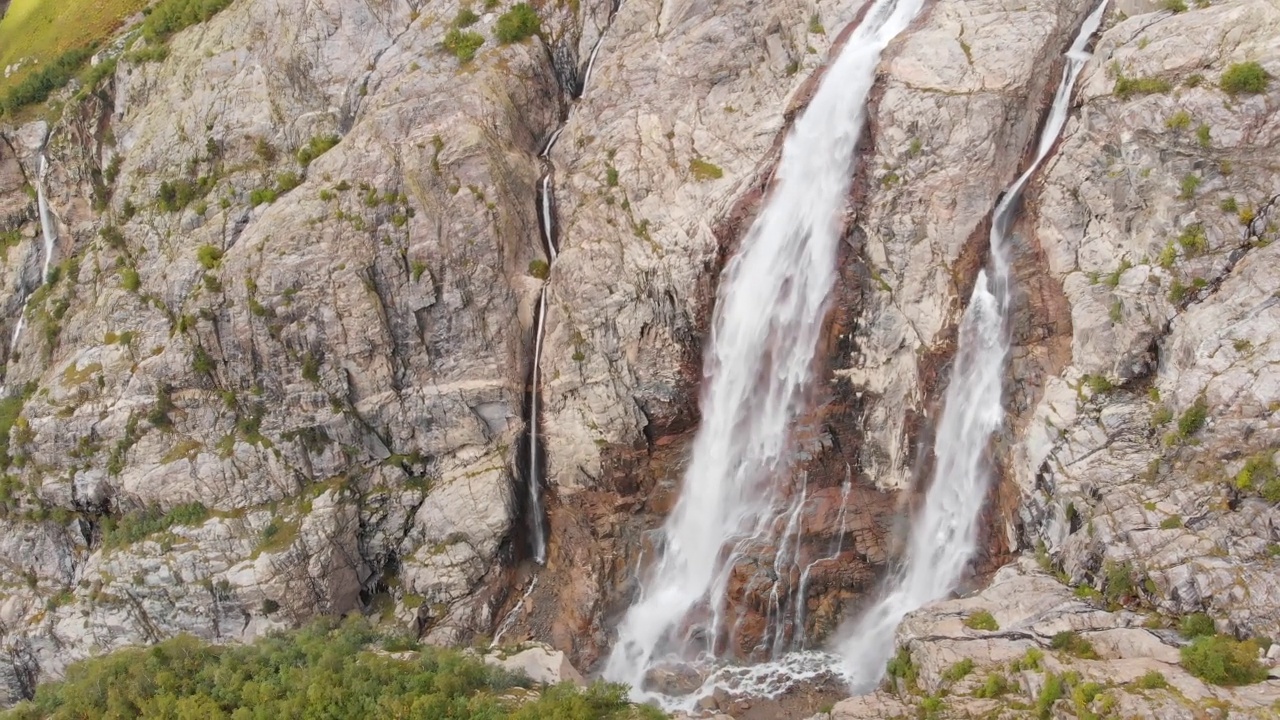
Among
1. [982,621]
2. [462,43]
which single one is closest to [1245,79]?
[982,621]

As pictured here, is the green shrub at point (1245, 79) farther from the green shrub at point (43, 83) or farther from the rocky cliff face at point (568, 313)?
the green shrub at point (43, 83)

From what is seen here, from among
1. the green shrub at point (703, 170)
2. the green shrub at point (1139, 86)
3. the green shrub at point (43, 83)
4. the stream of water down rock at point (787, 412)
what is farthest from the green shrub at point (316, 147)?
the green shrub at point (1139, 86)

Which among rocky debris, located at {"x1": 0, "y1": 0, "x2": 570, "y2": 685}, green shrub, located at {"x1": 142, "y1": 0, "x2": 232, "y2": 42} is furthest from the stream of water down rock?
green shrub, located at {"x1": 142, "y1": 0, "x2": 232, "y2": 42}

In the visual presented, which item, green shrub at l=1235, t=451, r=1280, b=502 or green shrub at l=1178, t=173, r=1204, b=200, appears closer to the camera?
green shrub at l=1235, t=451, r=1280, b=502

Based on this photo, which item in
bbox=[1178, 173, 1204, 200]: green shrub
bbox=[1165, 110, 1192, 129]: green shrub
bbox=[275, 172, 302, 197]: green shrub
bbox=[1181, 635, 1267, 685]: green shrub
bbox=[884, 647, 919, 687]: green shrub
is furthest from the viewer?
bbox=[275, 172, 302, 197]: green shrub

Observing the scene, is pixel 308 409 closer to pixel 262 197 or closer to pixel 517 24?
pixel 262 197

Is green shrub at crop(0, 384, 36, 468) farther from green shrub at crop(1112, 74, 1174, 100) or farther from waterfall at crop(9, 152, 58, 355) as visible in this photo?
green shrub at crop(1112, 74, 1174, 100)

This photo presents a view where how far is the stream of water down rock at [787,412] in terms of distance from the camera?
3031 cm

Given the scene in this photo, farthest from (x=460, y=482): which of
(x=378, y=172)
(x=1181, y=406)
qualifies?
(x=1181, y=406)

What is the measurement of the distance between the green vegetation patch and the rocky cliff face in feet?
23.8

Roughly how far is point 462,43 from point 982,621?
3834 centimetres

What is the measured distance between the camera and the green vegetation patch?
25938 millimetres

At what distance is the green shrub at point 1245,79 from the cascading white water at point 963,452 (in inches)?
217

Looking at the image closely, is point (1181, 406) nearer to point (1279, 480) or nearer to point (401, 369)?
point (1279, 480)
